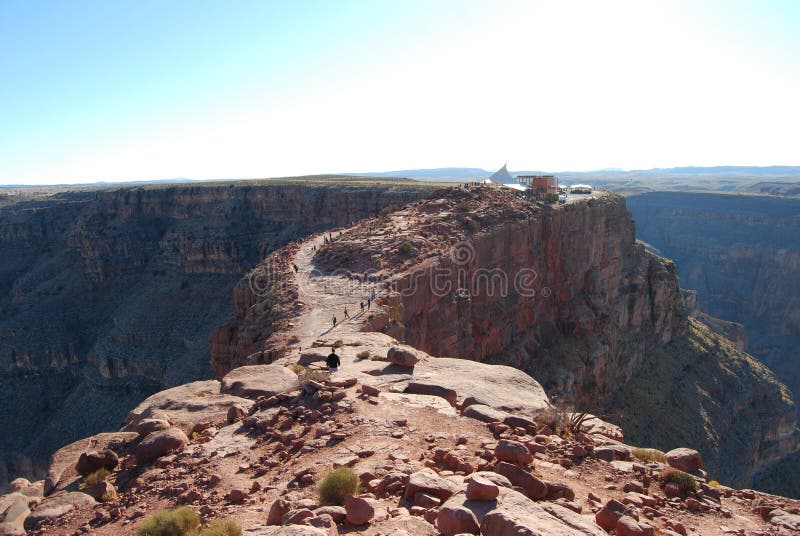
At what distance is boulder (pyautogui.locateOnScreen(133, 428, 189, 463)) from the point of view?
28.2 feet

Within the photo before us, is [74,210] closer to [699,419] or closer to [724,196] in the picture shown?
[699,419]

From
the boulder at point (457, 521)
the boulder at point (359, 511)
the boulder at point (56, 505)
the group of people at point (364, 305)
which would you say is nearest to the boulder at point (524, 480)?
the boulder at point (457, 521)

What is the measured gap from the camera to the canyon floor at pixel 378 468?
20.7 feet

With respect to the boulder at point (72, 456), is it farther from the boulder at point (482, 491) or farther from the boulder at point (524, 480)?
the boulder at point (524, 480)

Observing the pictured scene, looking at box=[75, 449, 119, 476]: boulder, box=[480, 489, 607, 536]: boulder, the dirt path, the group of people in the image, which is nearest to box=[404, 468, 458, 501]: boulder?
box=[480, 489, 607, 536]: boulder

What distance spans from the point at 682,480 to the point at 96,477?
840cm

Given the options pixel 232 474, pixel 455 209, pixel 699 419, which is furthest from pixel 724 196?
pixel 232 474

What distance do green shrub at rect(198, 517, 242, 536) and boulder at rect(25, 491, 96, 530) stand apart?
246 centimetres

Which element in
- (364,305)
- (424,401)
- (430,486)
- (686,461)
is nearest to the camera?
(430,486)

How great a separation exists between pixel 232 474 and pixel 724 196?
159m

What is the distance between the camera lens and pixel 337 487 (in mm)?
6891

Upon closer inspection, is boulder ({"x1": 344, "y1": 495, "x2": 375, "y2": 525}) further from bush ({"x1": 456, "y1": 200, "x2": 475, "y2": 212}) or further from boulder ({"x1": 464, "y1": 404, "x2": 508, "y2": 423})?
bush ({"x1": 456, "y1": 200, "x2": 475, "y2": 212})

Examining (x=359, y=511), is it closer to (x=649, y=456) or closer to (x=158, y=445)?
(x=158, y=445)

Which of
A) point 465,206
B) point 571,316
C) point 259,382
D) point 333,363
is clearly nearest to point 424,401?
point 333,363
